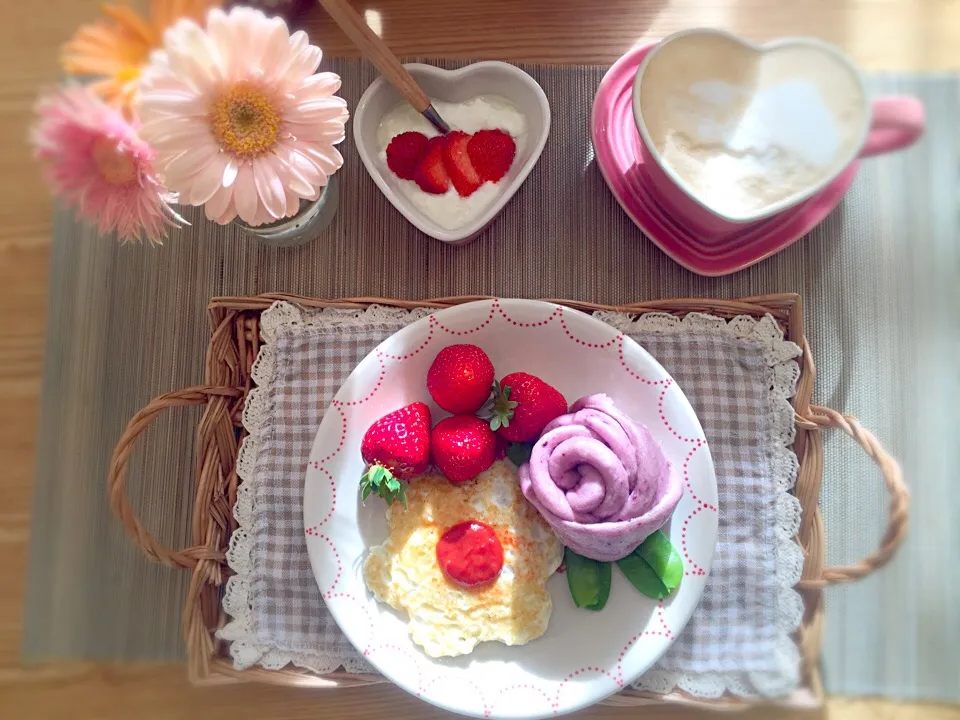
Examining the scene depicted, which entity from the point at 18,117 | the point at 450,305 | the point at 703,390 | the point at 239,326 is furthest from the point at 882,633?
the point at 18,117

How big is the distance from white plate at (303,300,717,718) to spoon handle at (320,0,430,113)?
21cm

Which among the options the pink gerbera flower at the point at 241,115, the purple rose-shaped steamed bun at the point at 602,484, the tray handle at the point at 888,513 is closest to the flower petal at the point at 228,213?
the pink gerbera flower at the point at 241,115

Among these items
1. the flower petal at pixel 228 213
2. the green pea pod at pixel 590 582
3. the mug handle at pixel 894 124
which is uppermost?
the mug handle at pixel 894 124

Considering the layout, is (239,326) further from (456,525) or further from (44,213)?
(456,525)

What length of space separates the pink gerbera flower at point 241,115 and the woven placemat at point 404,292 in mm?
228

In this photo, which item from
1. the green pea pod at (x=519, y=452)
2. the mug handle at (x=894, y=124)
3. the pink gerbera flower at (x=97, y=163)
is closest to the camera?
the pink gerbera flower at (x=97, y=163)

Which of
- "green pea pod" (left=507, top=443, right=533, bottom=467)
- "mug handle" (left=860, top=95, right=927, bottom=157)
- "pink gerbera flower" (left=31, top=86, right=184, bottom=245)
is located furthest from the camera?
"green pea pod" (left=507, top=443, right=533, bottom=467)

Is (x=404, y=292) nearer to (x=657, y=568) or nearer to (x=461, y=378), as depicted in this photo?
(x=461, y=378)

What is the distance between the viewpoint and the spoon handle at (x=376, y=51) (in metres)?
0.60

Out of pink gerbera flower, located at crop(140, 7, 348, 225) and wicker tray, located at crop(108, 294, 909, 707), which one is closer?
pink gerbera flower, located at crop(140, 7, 348, 225)

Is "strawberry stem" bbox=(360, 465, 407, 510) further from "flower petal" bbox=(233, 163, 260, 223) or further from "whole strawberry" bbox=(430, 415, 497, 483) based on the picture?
"flower petal" bbox=(233, 163, 260, 223)

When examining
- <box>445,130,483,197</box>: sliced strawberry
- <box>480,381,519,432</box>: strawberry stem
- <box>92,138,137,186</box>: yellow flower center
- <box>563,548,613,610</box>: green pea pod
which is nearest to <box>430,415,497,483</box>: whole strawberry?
<box>480,381,519,432</box>: strawberry stem

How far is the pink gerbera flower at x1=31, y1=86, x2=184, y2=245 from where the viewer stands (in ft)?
1.52

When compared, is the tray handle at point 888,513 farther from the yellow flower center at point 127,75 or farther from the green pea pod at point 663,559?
the yellow flower center at point 127,75
